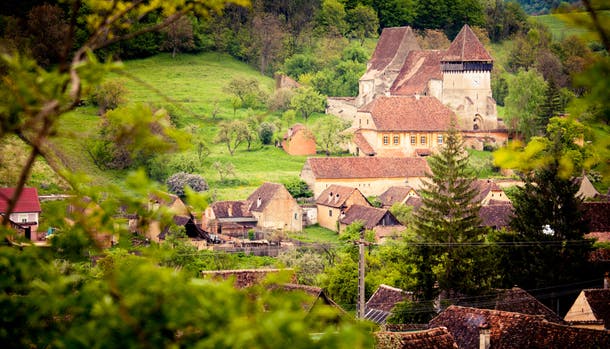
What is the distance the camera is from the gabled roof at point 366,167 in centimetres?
5441

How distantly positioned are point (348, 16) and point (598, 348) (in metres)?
78.6

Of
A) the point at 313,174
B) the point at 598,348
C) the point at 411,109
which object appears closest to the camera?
the point at 598,348

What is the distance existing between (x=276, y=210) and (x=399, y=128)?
60.7 ft

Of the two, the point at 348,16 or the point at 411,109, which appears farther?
the point at 348,16

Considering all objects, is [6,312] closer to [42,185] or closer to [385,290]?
[385,290]

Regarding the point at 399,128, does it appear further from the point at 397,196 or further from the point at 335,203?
the point at 335,203

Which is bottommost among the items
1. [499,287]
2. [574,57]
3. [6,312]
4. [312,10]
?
[499,287]

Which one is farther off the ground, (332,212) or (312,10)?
(312,10)

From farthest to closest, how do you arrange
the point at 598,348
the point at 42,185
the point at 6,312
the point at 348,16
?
the point at 348,16
the point at 42,185
the point at 598,348
the point at 6,312

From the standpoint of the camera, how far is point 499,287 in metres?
30.1

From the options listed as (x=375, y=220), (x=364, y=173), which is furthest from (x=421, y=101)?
(x=375, y=220)

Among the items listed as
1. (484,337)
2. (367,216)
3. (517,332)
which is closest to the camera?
(484,337)

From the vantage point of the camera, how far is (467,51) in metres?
69.2

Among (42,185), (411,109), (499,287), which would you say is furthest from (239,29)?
(499,287)
